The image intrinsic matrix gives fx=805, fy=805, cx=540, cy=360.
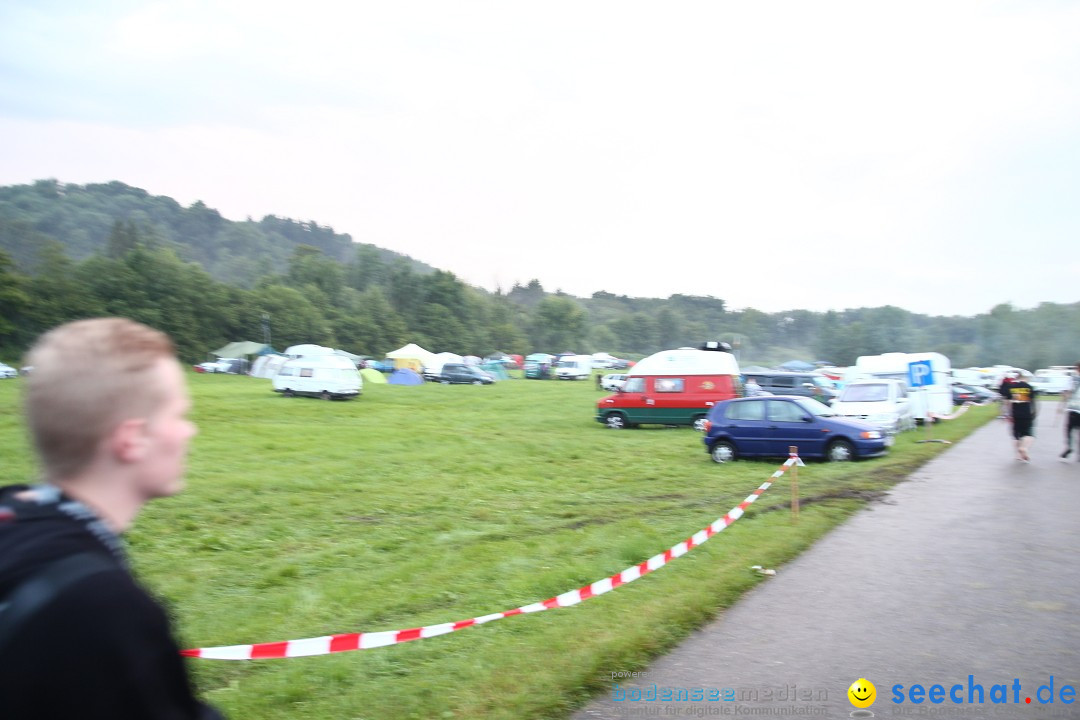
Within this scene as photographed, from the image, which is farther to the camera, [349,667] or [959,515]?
[959,515]

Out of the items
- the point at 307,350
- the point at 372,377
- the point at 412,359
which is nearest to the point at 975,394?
the point at 372,377

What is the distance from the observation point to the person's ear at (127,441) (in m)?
1.60

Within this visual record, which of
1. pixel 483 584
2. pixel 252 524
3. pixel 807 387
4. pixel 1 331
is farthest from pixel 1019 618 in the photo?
pixel 1 331

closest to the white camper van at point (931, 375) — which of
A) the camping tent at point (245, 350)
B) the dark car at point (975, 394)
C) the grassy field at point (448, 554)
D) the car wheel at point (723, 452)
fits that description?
the grassy field at point (448, 554)

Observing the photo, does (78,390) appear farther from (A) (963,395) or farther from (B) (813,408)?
(A) (963,395)

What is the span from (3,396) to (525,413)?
2072 centimetres

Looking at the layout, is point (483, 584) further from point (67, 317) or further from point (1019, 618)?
point (67, 317)

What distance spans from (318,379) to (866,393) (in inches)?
903

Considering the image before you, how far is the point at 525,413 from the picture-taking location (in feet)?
108

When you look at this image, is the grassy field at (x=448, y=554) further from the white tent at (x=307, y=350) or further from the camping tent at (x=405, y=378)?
the white tent at (x=307, y=350)

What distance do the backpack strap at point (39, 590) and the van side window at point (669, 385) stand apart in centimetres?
2641

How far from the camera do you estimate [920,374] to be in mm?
27781

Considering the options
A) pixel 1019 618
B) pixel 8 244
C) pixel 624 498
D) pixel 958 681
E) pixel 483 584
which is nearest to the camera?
pixel 958 681

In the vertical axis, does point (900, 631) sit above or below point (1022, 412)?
below
